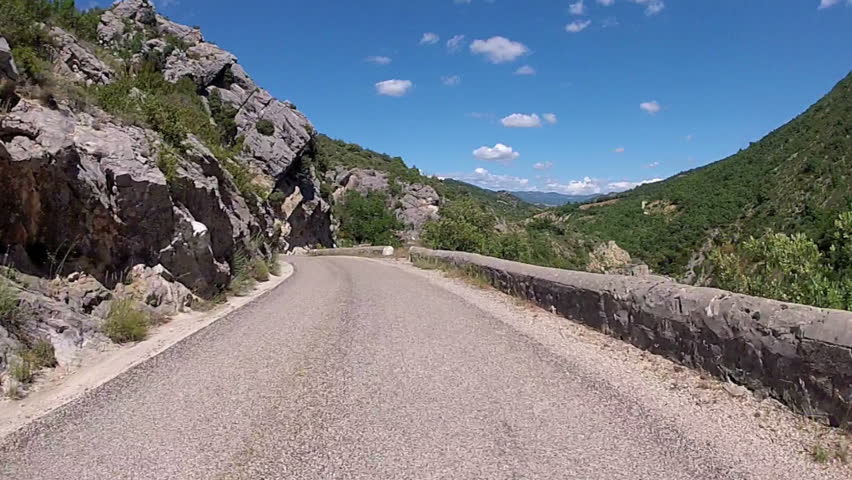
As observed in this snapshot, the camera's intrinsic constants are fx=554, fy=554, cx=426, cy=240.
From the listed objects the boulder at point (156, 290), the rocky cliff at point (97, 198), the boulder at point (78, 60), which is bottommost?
the boulder at point (156, 290)

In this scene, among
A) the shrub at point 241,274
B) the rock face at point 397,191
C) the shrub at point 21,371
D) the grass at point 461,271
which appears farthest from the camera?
the rock face at point 397,191

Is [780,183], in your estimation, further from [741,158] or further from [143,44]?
[143,44]

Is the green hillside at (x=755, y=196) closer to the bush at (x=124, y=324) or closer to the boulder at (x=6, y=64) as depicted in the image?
the bush at (x=124, y=324)

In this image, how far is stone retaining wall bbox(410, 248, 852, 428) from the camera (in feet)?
13.1

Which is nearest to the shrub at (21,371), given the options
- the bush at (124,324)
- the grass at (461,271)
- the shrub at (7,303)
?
the shrub at (7,303)

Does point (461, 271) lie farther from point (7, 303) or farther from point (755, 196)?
point (755, 196)

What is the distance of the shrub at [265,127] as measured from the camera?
5000 centimetres

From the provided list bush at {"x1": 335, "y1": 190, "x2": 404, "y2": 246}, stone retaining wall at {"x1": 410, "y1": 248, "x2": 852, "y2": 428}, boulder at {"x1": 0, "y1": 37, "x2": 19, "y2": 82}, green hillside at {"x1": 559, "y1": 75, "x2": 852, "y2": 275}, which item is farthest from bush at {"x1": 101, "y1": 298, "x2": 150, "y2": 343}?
bush at {"x1": 335, "y1": 190, "x2": 404, "y2": 246}

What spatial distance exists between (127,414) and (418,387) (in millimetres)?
2425

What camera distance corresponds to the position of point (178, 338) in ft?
24.4

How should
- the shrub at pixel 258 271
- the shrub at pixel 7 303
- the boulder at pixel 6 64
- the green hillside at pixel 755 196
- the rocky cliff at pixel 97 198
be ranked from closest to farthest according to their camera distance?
1. the shrub at pixel 7 303
2. the rocky cliff at pixel 97 198
3. the boulder at pixel 6 64
4. the shrub at pixel 258 271
5. the green hillside at pixel 755 196

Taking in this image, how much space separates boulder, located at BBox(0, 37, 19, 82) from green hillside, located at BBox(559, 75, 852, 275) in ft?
127

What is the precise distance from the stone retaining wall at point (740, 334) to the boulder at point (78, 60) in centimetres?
1215

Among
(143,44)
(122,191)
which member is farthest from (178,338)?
(143,44)
